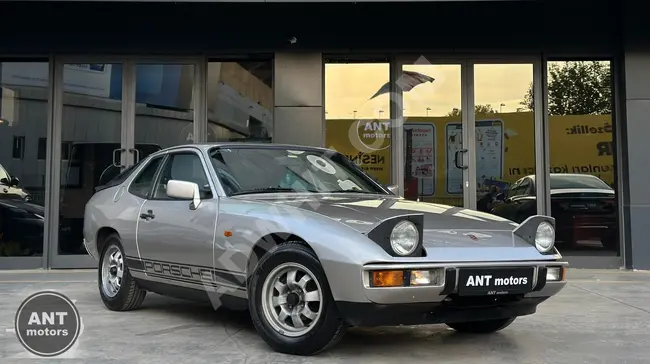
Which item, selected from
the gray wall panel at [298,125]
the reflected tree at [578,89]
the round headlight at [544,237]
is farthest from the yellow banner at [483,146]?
the round headlight at [544,237]

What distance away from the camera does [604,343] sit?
184 inches

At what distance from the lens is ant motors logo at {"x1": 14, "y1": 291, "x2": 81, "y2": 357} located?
434 cm

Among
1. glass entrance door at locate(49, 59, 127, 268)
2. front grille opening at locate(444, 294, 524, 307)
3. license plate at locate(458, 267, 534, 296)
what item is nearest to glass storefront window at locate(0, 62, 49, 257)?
glass entrance door at locate(49, 59, 127, 268)

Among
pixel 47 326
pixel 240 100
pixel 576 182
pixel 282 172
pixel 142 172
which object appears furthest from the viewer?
pixel 240 100

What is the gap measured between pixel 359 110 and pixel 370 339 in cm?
516

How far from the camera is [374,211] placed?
4.29 metres

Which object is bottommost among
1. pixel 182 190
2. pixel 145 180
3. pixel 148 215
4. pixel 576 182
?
pixel 148 215

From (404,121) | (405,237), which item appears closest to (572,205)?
(404,121)

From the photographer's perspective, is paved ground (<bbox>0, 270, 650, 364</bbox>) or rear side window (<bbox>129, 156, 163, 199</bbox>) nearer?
paved ground (<bbox>0, 270, 650, 364</bbox>)

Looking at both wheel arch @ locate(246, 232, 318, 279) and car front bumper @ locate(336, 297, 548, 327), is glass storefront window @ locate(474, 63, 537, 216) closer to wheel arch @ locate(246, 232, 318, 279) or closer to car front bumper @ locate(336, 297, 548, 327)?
car front bumper @ locate(336, 297, 548, 327)

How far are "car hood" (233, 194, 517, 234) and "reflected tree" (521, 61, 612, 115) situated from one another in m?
5.22

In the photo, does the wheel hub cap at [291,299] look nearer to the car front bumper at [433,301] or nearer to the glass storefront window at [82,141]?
the car front bumper at [433,301]

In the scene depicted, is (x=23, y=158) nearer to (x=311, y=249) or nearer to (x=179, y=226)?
(x=179, y=226)

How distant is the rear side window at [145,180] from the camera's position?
220 inches
